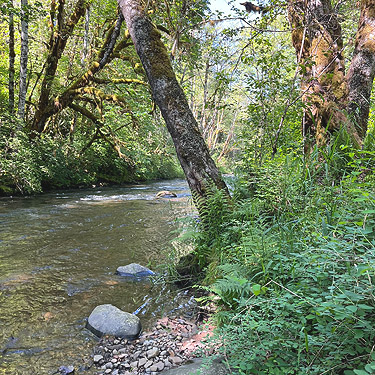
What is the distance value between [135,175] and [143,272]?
568 inches

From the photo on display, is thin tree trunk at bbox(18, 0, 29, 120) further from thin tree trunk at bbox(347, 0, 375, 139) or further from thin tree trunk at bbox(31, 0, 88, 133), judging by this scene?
thin tree trunk at bbox(347, 0, 375, 139)

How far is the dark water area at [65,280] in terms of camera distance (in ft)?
8.19

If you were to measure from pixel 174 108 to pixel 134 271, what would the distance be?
2426 millimetres

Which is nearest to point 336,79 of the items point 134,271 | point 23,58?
point 134,271

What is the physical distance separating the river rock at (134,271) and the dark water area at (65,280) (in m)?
0.13

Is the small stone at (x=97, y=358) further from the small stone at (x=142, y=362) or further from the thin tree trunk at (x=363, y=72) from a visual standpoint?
the thin tree trunk at (x=363, y=72)

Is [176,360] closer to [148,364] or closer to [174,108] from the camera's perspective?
[148,364]

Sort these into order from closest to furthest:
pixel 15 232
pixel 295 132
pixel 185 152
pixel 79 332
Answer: pixel 79 332 < pixel 185 152 < pixel 295 132 < pixel 15 232

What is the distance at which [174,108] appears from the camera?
12.8 feet

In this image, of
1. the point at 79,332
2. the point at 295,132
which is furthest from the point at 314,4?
the point at 79,332

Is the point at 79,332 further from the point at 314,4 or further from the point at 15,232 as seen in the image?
the point at 314,4

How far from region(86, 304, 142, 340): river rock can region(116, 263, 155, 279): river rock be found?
109 centimetres

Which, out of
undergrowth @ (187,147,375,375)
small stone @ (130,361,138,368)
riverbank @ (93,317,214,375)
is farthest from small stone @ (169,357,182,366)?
undergrowth @ (187,147,375,375)

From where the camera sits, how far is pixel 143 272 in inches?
160
